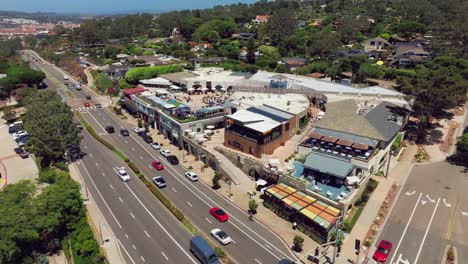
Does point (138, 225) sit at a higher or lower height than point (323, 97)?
lower

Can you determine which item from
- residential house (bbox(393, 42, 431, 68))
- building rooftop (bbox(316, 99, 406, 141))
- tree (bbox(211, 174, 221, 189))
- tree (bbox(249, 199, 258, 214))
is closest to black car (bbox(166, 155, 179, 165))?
tree (bbox(211, 174, 221, 189))

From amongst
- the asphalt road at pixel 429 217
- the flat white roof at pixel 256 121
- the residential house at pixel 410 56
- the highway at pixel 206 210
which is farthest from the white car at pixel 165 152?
the residential house at pixel 410 56

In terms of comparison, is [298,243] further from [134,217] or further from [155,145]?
[155,145]

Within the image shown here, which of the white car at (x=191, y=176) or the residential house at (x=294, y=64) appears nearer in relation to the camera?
the white car at (x=191, y=176)

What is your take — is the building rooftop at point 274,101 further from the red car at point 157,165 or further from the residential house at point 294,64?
the residential house at point 294,64

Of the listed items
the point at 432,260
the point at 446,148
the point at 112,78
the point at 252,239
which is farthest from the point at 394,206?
the point at 112,78

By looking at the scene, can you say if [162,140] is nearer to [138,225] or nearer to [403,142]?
[138,225]
